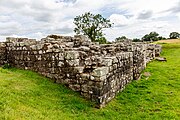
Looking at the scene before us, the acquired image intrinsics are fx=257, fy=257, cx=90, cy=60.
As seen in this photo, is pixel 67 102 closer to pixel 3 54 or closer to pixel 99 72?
pixel 99 72

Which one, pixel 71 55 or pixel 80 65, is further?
pixel 80 65

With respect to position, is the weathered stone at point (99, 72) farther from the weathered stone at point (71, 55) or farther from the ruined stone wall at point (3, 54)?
the ruined stone wall at point (3, 54)

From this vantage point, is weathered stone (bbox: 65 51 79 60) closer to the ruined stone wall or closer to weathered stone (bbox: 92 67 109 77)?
weathered stone (bbox: 92 67 109 77)

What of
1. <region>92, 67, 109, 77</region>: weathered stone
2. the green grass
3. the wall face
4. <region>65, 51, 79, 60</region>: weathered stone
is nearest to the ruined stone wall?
the wall face

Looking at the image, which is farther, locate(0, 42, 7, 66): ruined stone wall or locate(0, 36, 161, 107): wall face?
locate(0, 42, 7, 66): ruined stone wall

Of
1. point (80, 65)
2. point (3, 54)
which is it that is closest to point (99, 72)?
point (80, 65)

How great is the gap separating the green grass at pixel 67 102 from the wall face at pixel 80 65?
377 millimetres

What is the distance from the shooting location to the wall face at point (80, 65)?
9656 millimetres

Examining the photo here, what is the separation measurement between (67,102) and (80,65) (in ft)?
6.18

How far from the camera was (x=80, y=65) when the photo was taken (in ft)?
34.9

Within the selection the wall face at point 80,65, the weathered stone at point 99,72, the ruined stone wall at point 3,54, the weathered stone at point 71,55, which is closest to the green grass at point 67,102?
the wall face at point 80,65

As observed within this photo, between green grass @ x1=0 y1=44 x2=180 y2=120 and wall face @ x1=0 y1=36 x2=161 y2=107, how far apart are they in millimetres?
377

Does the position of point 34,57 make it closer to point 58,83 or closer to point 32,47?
point 32,47

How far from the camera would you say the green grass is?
8.07 metres
